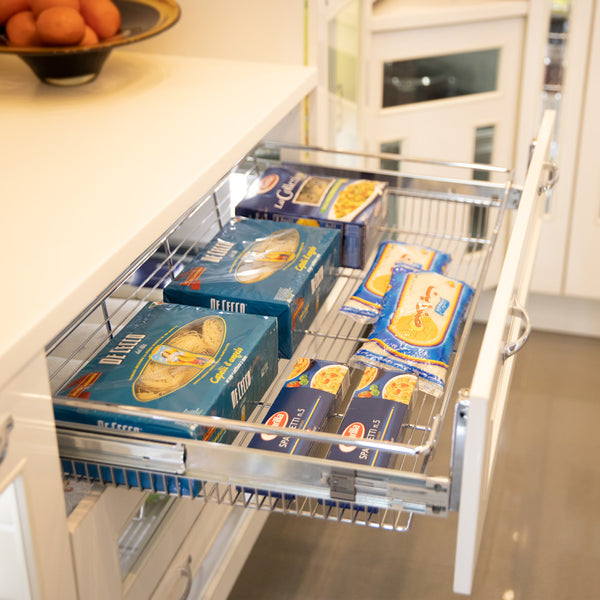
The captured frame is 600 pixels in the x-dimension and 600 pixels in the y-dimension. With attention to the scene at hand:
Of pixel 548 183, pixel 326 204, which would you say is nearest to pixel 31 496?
pixel 326 204

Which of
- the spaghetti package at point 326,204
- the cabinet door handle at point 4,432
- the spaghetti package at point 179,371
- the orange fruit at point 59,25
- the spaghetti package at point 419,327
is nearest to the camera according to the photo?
the cabinet door handle at point 4,432

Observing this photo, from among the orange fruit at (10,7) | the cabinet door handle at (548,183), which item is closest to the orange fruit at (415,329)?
the cabinet door handle at (548,183)

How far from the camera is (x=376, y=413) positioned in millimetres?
930

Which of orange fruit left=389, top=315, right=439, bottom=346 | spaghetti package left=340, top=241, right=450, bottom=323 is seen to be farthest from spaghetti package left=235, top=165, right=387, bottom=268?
orange fruit left=389, top=315, right=439, bottom=346

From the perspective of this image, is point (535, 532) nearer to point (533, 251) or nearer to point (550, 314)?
point (533, 251)

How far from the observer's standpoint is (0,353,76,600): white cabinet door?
2.27 feet

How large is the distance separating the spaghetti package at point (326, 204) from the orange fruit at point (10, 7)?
17.1 inches

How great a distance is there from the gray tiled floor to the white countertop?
86 cm

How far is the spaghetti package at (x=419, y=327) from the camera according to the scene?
1.04 meters

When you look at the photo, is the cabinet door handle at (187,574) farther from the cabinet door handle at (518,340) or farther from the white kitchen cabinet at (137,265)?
the cabinet door handle at (518,340)

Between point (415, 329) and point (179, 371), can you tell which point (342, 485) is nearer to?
point (179, 371)

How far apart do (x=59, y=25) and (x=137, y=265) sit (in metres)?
0.40

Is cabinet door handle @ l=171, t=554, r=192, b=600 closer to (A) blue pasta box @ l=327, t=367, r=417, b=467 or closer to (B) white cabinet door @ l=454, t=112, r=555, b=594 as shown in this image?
(A) blue pasta box @ l=327, t=367, r=417, b=467

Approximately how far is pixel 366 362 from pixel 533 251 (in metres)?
0.35
